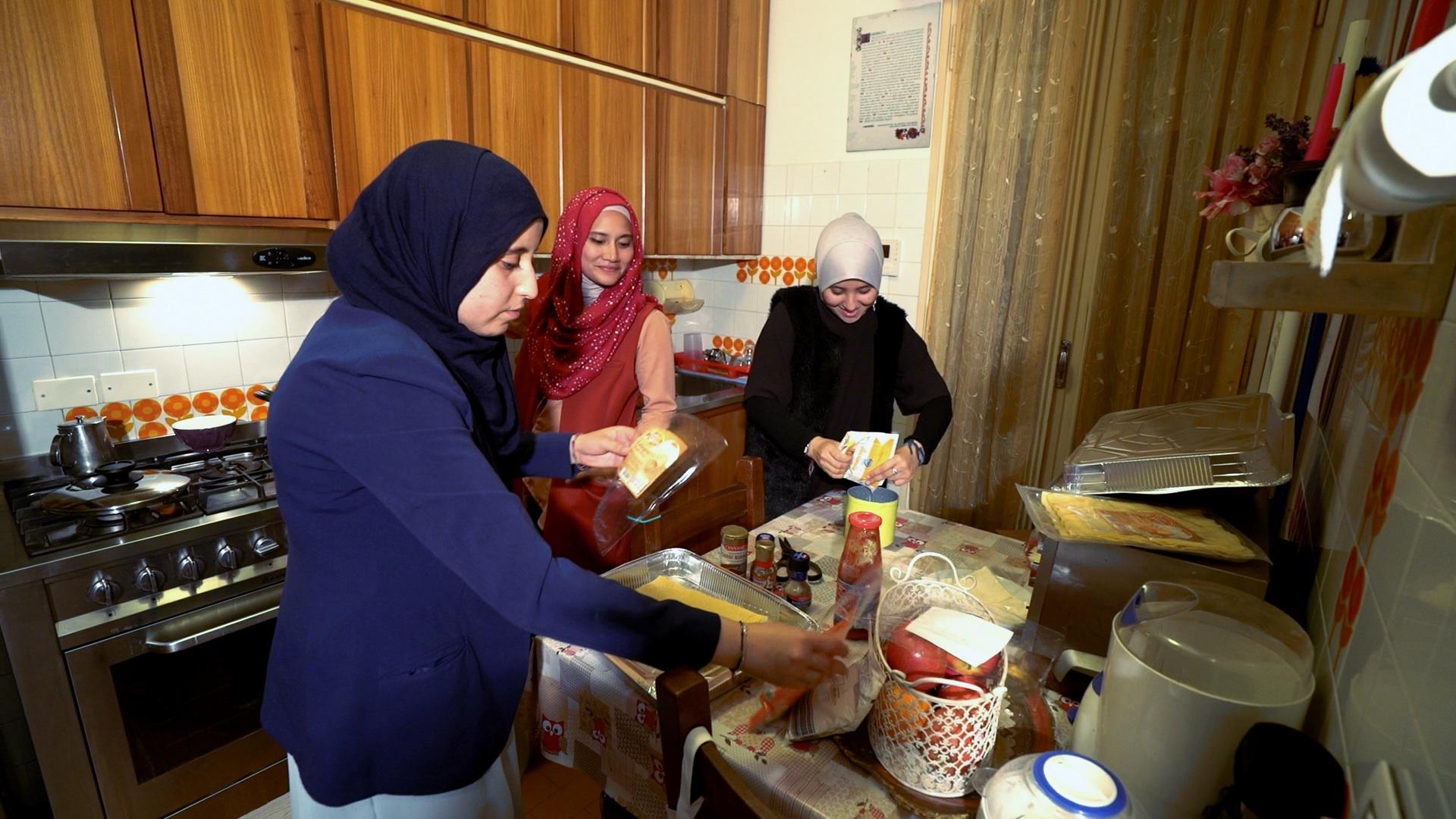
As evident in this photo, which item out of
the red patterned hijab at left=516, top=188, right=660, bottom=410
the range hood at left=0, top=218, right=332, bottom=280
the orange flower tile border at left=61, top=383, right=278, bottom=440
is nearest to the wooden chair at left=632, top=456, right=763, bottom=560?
the red patterned hijab at left=516, top=188, right=660, bottom=410

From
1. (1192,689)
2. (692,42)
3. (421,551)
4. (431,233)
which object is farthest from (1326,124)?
(692,42)

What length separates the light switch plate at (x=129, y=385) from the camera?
1957 millimetres

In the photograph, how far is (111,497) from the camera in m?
1.67

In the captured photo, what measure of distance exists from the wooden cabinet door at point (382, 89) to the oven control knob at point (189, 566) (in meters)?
1.04

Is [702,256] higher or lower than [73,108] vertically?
lower

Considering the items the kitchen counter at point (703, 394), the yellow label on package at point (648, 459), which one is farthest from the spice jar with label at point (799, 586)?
the kitchen counter at point (703, 394)

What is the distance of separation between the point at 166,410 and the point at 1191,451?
2670 millimetres

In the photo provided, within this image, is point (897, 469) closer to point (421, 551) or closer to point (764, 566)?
A: point (764, 566)

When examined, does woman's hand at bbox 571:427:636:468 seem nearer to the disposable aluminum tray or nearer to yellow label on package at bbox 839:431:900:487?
A: the disposable aluminum tray

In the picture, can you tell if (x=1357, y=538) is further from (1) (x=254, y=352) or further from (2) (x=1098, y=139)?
(1) (x=254, y=352)

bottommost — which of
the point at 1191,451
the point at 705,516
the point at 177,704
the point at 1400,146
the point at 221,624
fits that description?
the point at 177,704

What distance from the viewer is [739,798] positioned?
0.63 m

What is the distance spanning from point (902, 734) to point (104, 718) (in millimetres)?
1909

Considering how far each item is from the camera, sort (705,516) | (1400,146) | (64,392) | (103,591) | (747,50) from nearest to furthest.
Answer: (1400,146)
(103,591)
(705,516)
(64,392)
(747,50)
